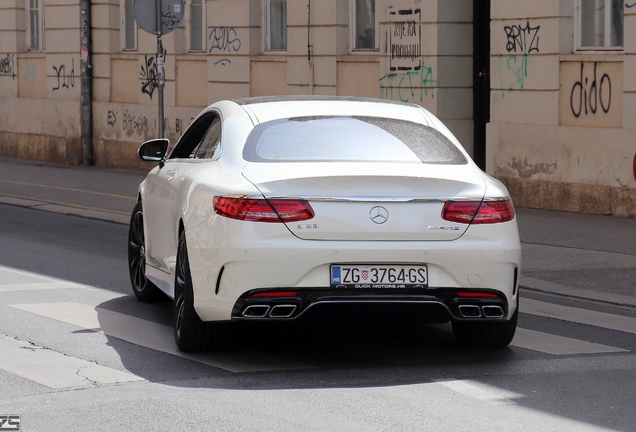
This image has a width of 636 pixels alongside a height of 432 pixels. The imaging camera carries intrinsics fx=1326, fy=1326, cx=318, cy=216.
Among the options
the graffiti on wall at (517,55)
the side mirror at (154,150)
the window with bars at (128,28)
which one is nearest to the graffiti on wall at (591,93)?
the graffiti on wall at (517,55)

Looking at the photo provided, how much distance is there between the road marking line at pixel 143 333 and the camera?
7113mm

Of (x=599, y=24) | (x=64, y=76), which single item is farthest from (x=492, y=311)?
(x=64, y=76)

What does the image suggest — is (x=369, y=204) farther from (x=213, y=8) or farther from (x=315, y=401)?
(x=213, y=8)

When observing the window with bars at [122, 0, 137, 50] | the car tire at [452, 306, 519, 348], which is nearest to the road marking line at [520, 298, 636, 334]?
the car tire at [452, 306, 519, 348]

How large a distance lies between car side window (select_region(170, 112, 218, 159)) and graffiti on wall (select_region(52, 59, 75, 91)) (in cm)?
1738

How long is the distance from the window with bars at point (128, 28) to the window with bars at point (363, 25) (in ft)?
20.6

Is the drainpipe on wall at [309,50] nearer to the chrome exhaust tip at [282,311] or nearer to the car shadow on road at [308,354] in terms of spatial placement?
the car shadow on road at [308,354]

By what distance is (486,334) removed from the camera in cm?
758

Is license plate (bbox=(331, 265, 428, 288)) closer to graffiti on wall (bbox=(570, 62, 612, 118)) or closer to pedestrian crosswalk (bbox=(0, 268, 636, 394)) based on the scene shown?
pedestrian crosswalk (bbox=(0, 268, 636, 394))

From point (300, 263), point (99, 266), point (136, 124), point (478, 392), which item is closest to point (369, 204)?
point (300, 263)

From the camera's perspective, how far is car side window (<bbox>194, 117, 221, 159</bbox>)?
777 centimetres

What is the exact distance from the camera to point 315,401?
6.18m

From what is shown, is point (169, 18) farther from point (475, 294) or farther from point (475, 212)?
point (475, 294)

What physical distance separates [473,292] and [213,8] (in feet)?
53.0
